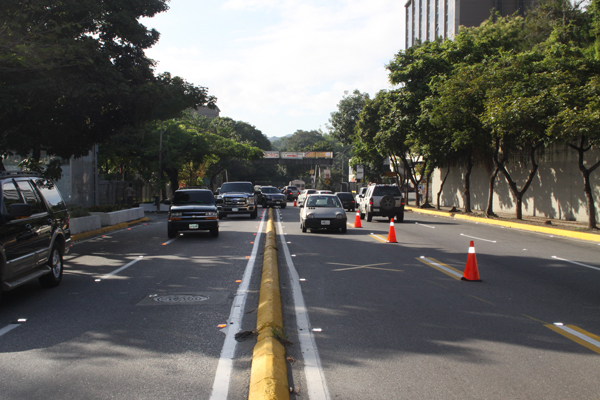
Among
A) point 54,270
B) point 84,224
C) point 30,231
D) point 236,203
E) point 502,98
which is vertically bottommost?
point 54,270

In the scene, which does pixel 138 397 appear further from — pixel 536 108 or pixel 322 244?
pixel 536 108

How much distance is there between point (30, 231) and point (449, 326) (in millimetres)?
6403

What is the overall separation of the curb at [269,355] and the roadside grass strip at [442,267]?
4049 millimetres

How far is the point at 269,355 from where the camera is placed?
506 centimetres

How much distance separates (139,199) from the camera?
151 ft

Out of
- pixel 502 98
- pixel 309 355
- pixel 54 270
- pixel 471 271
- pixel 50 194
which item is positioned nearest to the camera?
pixel 309 355

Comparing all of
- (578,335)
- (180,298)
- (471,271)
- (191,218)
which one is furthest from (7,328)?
(191,218)

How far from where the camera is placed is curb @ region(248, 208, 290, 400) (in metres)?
4.30

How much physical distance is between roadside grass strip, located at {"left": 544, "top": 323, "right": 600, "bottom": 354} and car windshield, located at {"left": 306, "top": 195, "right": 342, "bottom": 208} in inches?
587

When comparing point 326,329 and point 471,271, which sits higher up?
point 471,271

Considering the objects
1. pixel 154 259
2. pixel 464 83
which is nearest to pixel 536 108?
pixel 464 83

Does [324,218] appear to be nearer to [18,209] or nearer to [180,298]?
[180,298]

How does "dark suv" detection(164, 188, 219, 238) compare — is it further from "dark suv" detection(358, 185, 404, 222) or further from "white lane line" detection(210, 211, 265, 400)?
"dark suv" detection(358, 185, 404, 222)

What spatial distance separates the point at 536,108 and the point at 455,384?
1942 centimetres
